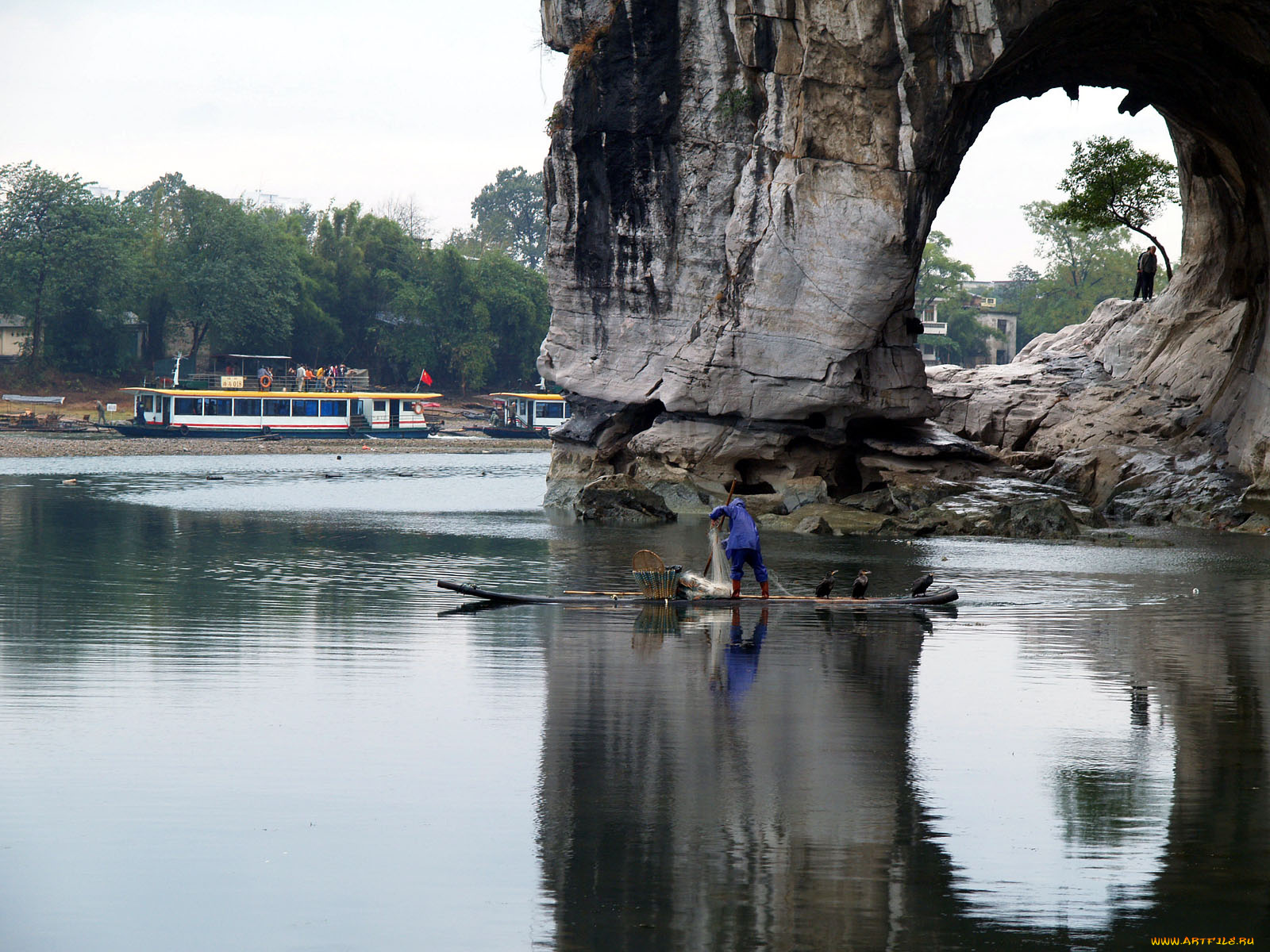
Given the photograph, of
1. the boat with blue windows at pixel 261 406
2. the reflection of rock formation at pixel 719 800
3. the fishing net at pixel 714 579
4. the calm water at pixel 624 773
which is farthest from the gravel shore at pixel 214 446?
the reflection of rock formation at pixel 719 800

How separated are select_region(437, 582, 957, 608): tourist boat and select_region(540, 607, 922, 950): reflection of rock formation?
343 cm

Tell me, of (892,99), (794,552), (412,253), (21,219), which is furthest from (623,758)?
(412,253)

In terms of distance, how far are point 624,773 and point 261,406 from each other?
215 feet

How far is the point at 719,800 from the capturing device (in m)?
7.88

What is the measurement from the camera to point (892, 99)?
2967cm

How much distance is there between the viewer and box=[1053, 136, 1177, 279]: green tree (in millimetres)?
44875

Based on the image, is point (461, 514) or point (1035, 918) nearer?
point (1035, 918)

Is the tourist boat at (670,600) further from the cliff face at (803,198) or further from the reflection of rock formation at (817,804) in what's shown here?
the cliff face at (803,198)

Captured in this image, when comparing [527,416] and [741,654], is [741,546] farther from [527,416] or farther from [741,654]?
[527,416]

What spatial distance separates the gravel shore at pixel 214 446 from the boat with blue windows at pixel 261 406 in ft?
2.80

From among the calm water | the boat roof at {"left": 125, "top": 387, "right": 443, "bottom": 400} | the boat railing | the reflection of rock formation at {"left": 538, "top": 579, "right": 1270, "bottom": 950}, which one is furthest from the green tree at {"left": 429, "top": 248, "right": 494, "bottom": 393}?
the reflection of rock formation at {"left": 538, "top": 579, "right": 1270, "bottom": 950}

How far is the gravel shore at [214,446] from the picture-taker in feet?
196

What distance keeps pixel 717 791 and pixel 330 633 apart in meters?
7.09

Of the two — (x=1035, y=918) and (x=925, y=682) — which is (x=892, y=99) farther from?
(x=1035, y=918)
